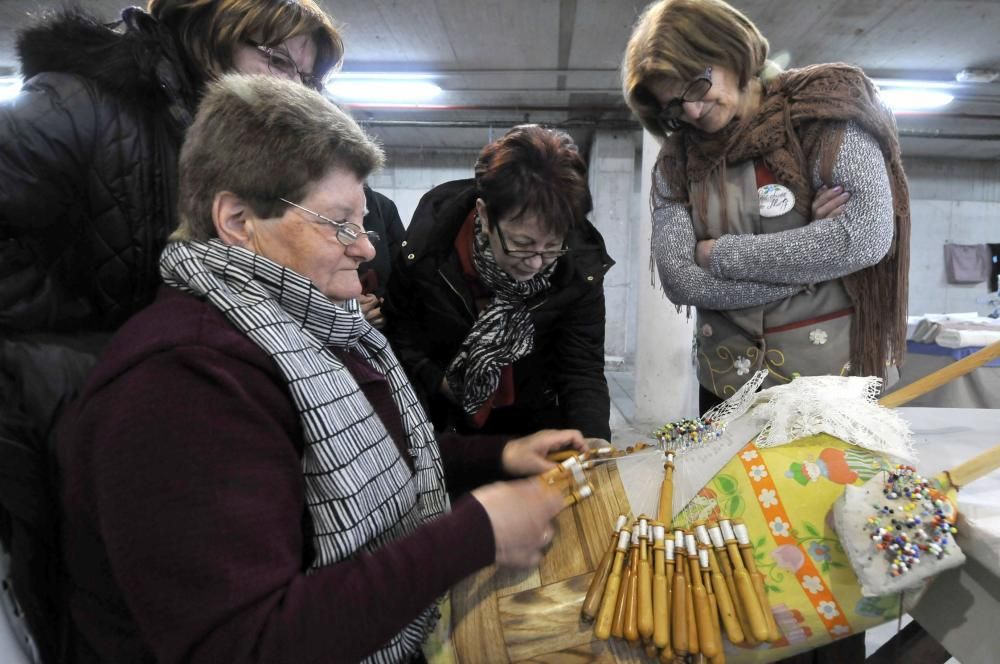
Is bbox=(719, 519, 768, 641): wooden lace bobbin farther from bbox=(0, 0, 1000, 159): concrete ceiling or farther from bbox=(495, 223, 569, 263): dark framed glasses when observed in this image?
bbox=(0, 0, 1000, 159): concrete ceiling

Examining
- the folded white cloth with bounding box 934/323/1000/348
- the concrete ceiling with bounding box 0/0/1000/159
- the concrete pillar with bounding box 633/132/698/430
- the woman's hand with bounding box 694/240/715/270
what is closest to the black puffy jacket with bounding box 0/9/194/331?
the woman's hand with bounding box 694/240/715/270

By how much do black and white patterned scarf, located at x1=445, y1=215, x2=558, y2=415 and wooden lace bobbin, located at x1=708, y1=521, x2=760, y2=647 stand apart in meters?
0.81

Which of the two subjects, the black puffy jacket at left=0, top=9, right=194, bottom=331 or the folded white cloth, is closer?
the black puffy jacket at left=0, top=9, right=194, bottom=331

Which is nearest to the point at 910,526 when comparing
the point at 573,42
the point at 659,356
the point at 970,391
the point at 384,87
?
the point at 970,391

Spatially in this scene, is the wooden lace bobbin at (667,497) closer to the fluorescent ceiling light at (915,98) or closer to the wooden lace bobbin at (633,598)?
the wooden lace bobbin at (633,598)

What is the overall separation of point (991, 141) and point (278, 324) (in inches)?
393

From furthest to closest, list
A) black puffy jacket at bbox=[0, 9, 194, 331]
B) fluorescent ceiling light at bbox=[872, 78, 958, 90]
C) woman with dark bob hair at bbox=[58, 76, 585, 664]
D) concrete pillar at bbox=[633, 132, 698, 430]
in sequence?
fluorescent ceiling light at bbox=[872, 78, 958, 90]
concrete pillar at bbox=[633, 132, 698, 430]
black puffy jacket at bbox=[0, 9, 194, 331]
woman with dark bob hair at bbox=[58, 76, 585, 664]

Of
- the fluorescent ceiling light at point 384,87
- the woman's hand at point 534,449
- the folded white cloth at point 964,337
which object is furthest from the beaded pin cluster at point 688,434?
the fluorescent ceiling light at point 384,87

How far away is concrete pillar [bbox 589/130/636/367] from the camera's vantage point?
7.66 m

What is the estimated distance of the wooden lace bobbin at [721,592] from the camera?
2.77 ft

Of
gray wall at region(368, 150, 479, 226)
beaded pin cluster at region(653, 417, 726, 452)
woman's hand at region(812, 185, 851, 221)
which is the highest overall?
gray wall at region(368, 150, 479, 226)

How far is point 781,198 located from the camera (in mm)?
1403

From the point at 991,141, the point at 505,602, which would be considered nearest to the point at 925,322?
the point at 505,602

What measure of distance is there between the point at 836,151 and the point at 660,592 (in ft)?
3.49
